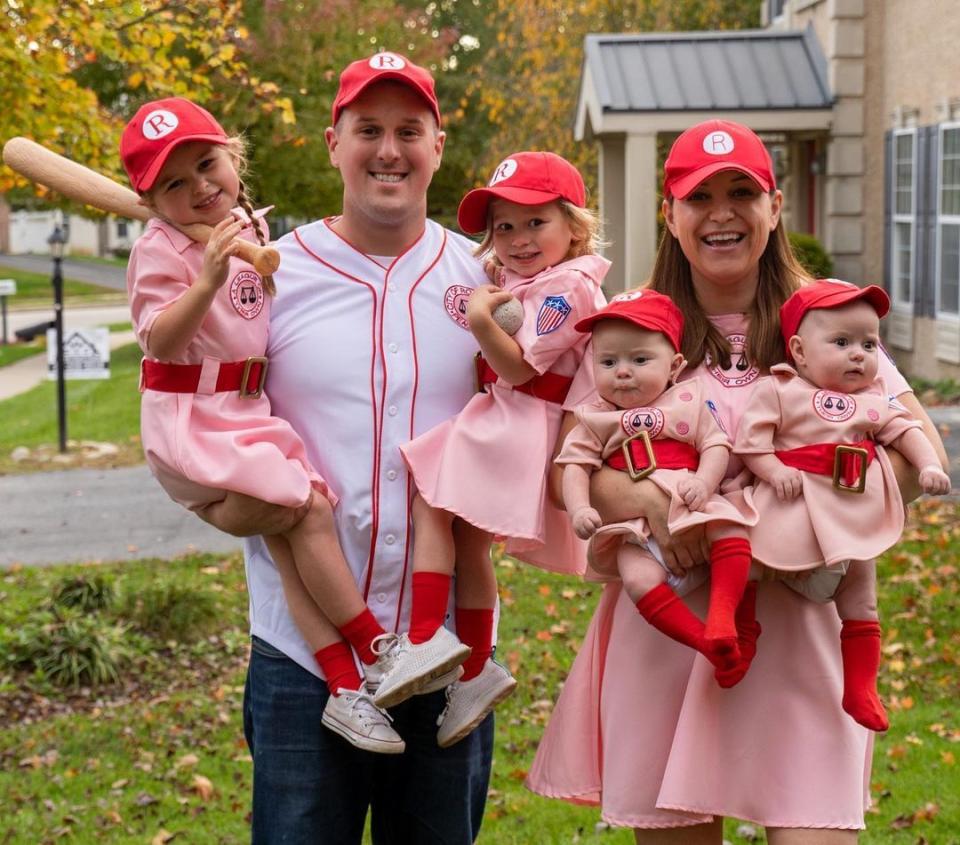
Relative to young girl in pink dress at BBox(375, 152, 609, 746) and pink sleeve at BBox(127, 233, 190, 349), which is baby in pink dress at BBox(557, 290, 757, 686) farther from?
pink sleeve at BBox(127, 233, 190, 349)

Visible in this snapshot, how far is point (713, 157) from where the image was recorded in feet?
10.2

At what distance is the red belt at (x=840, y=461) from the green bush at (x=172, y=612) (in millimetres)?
5564

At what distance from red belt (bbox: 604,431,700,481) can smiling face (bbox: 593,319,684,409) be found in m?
0.09

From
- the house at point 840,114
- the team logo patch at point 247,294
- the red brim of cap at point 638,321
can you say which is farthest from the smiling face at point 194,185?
the house at point 840,114

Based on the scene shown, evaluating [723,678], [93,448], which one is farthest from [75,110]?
[93,448]

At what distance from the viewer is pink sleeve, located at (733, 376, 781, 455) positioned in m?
2.99

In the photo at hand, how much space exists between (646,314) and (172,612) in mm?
5537

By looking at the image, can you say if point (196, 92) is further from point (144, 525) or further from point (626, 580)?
point (626, 580)

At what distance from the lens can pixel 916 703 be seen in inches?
269

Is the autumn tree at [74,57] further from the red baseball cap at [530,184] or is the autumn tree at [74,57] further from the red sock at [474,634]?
the red sock at [474,634]

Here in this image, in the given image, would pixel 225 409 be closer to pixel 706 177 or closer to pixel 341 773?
pixel 341 773

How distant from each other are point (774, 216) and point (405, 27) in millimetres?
20970

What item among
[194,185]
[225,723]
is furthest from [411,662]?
[225,723]

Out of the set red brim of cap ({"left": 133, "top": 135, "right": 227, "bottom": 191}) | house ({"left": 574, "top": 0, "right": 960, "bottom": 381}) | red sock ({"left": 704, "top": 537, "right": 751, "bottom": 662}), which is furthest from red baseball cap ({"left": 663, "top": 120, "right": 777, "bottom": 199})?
house ({"left": 574, "top": 0, "right": 960, "bottom": 381})
